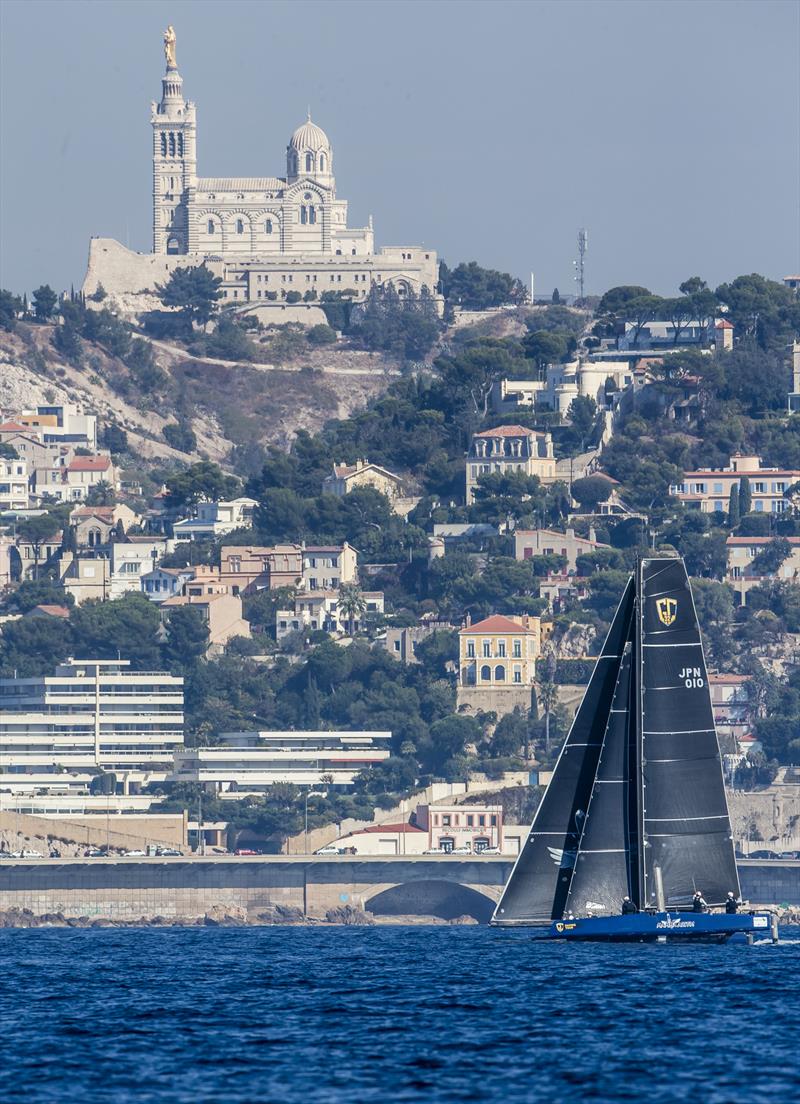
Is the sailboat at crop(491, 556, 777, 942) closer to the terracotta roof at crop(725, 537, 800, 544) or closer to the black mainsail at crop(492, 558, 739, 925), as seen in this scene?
the black mainsail at crop(492, 558, 739, 925)

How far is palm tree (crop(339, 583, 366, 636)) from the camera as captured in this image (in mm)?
170000

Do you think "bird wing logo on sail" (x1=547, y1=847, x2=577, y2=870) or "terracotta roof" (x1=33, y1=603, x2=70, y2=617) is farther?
"terracotta roof" (x1=33, y1=603, x2=70, y2=617)

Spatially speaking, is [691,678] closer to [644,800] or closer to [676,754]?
[676,754]

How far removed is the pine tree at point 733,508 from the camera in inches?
6905

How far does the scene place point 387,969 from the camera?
68000mm

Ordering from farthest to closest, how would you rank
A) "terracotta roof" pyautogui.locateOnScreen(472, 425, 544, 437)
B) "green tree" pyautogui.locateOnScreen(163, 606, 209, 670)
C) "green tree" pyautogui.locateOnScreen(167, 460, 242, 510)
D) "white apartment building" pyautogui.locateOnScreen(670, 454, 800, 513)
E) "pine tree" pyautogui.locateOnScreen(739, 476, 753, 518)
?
"green tree" pyautogui.locateOnScreen(167, 460, 242, 510) → "terracotta roof" pyautogui.locateOnScreen(472, 425, 544, 437) → "white apartment building" pyautogui.locateOnScreen(670, 454, 800, 513) → "pine tree" pyautogui.locateOnScreen(739, 476, 753, 518) → "green tree" pyautogui.locateOnScreen(163, 606, 209, 670)

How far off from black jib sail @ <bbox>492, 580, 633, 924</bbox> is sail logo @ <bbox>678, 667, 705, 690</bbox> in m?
1.43

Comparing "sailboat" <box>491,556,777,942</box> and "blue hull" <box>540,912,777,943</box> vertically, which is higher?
"sailboat" <box>491,556,777,942</box>

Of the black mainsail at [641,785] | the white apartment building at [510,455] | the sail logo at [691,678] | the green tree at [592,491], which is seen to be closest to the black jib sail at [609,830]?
the black mainsail at [641,785]

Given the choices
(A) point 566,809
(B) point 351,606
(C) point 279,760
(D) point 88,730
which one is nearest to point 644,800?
(A) point 566,809

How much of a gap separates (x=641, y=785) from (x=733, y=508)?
119m

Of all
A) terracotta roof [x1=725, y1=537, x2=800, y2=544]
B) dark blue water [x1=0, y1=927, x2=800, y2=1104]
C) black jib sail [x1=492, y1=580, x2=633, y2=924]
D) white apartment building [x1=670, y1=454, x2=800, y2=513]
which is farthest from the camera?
white apartment building [x1=670, y1=454, x2=800, y2=513]

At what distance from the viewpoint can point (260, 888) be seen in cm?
13375

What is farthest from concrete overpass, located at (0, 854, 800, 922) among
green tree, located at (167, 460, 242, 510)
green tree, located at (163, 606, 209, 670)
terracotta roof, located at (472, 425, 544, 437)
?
green tree, located at (167, 460, 242, 510)
